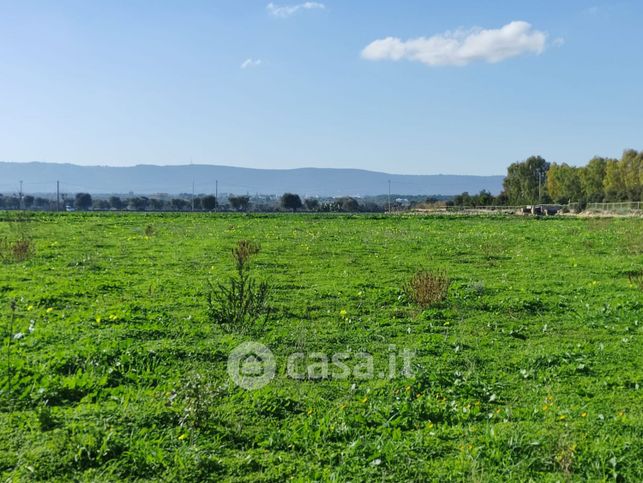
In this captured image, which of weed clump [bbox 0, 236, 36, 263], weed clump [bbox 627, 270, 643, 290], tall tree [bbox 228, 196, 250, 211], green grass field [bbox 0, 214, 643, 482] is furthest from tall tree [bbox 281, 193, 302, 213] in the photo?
green grass field [bbox 0, 214, 643, 482]

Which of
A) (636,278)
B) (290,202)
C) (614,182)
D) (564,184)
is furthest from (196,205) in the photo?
(636,278)

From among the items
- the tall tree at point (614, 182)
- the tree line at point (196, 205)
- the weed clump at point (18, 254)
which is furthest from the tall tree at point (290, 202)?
the weed clump at point (18, 254)

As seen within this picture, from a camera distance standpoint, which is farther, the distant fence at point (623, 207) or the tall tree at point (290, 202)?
the tall tree at point (290, 202)

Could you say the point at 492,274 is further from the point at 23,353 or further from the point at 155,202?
the point at 155,202

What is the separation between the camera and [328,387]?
7.34 meters

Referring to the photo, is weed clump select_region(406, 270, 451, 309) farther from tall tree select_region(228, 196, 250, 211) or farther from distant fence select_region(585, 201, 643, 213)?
tall tree select_region(228, 196, 250, 211)

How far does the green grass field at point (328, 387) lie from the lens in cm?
538

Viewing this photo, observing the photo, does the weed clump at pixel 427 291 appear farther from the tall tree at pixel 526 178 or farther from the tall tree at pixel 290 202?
the tall tree at pixel 526 178

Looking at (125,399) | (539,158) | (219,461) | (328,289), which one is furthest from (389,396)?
(539,158)

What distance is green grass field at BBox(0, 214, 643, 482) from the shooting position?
17.6ft

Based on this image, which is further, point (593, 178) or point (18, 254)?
point (593, 178)

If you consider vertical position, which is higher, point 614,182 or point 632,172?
point 632,172

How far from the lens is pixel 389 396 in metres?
6.96

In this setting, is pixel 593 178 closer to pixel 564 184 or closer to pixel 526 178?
pixel 564 184
